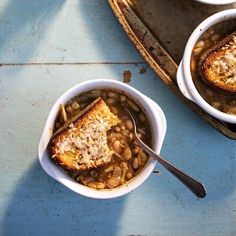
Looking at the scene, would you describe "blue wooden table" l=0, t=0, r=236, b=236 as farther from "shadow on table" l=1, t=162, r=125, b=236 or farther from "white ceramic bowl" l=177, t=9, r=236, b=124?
"white ceramic bowl" l=177, t=9, r=236, b=124

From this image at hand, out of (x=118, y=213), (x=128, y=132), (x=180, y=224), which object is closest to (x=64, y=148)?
(x=128, y=132)

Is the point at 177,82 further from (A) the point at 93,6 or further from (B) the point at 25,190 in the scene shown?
(B) the point at 25,190

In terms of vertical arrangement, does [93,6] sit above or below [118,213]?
above

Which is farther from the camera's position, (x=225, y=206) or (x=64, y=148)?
(x=225, y=206)

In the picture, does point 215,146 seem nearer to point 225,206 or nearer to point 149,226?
point 225,206

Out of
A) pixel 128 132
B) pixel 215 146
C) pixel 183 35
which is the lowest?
pixel 215 146

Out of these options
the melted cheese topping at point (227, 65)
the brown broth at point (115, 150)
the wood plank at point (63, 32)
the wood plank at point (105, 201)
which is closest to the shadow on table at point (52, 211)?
the wood plank at point (105, 201)

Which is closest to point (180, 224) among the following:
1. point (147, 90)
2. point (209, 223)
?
point (209, 223)
